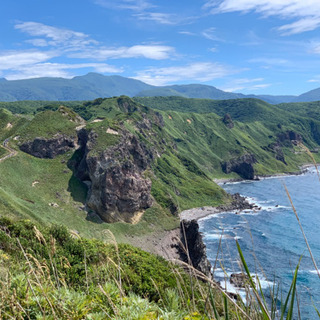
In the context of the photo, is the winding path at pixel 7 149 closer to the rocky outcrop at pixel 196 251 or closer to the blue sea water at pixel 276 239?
the rocky outcrop at pixel 196 251

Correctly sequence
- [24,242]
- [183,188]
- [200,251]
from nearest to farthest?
1. [24,242]
2. [200,251]
3. [183,188]

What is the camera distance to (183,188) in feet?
538

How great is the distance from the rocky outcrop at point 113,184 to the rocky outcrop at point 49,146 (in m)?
8.51

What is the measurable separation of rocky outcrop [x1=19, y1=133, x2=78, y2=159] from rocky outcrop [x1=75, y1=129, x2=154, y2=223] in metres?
8.51

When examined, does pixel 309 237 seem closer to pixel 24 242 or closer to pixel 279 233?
pixel 279 233

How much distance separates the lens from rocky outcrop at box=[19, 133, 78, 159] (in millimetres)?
105812

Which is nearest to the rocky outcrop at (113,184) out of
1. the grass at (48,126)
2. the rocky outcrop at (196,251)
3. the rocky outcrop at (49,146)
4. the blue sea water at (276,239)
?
the rocky outcrop at (49,146)

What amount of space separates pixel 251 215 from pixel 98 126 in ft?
275

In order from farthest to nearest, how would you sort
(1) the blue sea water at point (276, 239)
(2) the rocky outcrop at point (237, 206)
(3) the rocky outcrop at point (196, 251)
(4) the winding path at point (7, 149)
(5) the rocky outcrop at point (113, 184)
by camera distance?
(2) the rocky outcrop at point (237, 206) → (4) the winding path at point (7, 149) → (5) the rocky outcrop at point (113, 184) → (3) the rocky outcrop at point (196, 251) → (1) the blue sea water at point (276, 239)

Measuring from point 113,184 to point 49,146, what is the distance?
105ft

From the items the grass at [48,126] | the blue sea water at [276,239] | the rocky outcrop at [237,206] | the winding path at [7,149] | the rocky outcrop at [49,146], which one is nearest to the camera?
the blue sea water at [276,239]

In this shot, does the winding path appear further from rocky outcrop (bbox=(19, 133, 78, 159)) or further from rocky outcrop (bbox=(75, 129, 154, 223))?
rocky outcrop (bbox=(75, 129, 154, 223))

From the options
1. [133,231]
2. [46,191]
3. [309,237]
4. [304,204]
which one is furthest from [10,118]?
[304,204]

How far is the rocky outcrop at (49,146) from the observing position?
106m
